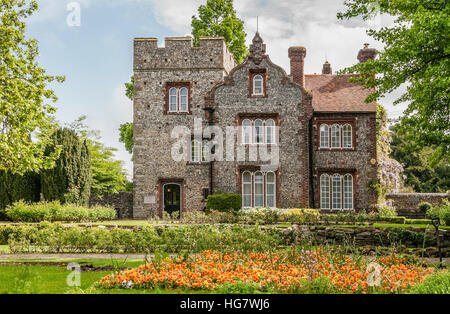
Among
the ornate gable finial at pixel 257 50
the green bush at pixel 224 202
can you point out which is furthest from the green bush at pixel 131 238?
the ornate gable finial at pixel 257 50

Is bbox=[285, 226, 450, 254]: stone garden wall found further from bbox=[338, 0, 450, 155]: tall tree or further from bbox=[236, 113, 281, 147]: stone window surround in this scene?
bbox=[236, 113, 281, 147]: stone window surround

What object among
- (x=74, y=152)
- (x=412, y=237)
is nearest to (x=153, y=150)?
(x=74, y=152)

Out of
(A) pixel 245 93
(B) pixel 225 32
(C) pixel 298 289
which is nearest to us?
(C) pixel 298 289

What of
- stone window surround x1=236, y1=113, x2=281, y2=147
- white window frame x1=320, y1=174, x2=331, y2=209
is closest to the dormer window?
stone window surround x1=236, y1=113, x2=281, y2=147

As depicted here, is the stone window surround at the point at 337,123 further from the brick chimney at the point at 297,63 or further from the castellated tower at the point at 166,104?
the castellated tower at the point at 166,104

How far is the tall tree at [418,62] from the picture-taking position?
47.1ft

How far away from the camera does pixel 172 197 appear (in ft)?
92.4

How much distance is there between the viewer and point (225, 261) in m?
9.40

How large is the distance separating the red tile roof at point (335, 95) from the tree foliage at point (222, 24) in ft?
22.8

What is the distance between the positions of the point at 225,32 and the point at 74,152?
14739 millimetres

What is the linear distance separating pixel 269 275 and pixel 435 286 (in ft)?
8.62

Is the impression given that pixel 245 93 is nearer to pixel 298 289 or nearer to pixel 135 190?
pixel 135 190

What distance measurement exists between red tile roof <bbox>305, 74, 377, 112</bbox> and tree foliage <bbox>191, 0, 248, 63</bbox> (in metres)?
6.95

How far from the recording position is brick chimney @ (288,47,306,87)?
29047 mm
